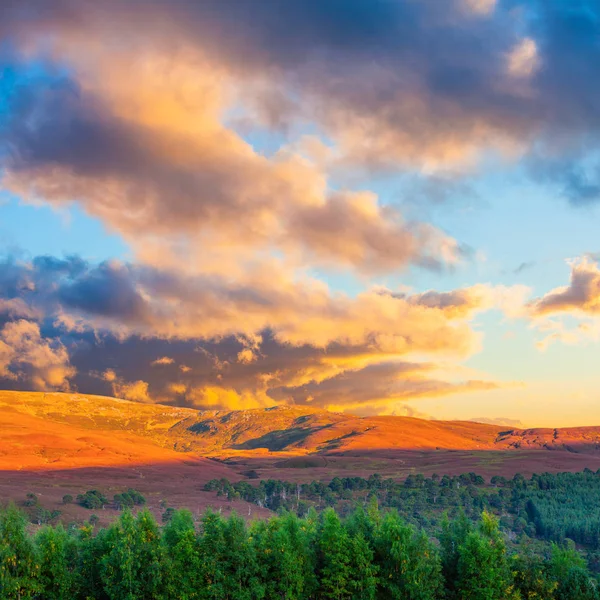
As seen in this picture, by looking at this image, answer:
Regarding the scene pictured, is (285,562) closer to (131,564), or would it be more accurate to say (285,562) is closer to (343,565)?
(343,565)

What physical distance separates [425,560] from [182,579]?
2701cm

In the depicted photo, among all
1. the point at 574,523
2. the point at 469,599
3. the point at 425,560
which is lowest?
the point at 574,523

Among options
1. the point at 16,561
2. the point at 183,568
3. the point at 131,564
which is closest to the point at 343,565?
the point at 183,568

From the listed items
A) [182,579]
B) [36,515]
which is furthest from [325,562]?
[36,515]

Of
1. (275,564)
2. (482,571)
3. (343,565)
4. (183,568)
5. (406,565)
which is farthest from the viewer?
(482,571)

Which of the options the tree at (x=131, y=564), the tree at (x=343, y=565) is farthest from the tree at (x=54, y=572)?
the tree at (x=343, y=565)

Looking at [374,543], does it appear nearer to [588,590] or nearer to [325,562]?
[325,562]

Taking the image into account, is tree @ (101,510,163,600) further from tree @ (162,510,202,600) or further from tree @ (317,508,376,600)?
tree @ (317,508,376,600)

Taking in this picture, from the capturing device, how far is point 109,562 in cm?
6512

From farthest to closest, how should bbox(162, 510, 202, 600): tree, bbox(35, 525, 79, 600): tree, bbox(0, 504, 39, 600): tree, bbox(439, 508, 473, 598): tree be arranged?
1. bbox(439, 508, 473, 598): tree
2. bbox(162, 510, 202, 600): tree
3. bbox(35, 525, 79, 600): tree
4. bbox(0, 504, 39, 600): tree

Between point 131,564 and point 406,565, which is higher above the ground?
point 131,564

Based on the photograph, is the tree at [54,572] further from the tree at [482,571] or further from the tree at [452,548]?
the tree at [482,571]

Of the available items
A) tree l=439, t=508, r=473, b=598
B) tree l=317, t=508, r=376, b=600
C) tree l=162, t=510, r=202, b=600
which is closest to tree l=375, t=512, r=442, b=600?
tree l=317, t=508, r=376, b=600

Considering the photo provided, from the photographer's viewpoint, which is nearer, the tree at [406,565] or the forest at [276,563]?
the forest at [276,563]
